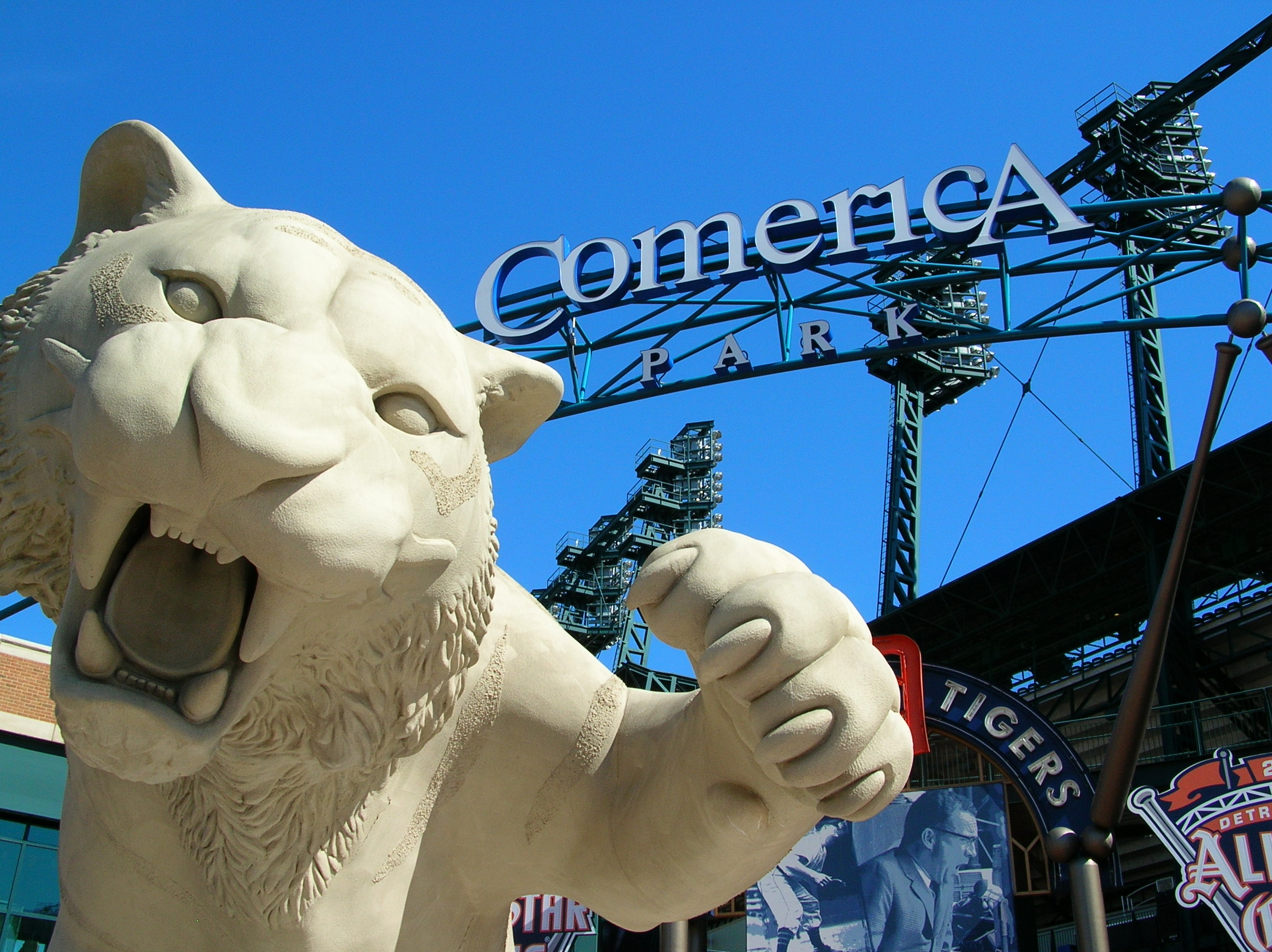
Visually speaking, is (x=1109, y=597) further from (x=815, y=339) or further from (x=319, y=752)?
(x=319, y=752)

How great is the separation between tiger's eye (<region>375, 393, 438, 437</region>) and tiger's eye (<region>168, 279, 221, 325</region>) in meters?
0.23

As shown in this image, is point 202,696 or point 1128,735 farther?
point 1128,735

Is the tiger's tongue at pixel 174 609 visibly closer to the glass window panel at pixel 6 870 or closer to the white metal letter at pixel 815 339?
the white metal letter at pixel 815 339

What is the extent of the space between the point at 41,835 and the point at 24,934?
99cm

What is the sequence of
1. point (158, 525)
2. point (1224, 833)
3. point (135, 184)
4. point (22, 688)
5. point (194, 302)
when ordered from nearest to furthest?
point (158, 525) < point (194, 302) < point (135, 184) < point (1224, 833) < point (22, 688)

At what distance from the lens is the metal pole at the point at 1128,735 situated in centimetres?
404

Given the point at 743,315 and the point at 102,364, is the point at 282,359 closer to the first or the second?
the point at 102,364

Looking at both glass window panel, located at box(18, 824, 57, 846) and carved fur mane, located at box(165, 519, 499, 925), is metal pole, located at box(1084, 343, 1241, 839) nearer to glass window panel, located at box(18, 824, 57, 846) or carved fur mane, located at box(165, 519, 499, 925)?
carved fur mane, located at box(165, 519, 499, 925)

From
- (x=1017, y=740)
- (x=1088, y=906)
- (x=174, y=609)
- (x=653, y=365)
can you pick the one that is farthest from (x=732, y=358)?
(x=174, y=609)

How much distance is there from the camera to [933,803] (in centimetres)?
1247

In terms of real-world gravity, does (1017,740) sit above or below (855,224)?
below

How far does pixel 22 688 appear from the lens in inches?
523

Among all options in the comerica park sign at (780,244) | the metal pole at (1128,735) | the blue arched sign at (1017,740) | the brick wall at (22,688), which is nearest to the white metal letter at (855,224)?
the comerica park sign at (780,244)

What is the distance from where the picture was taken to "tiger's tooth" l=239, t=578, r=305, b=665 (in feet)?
4.38
